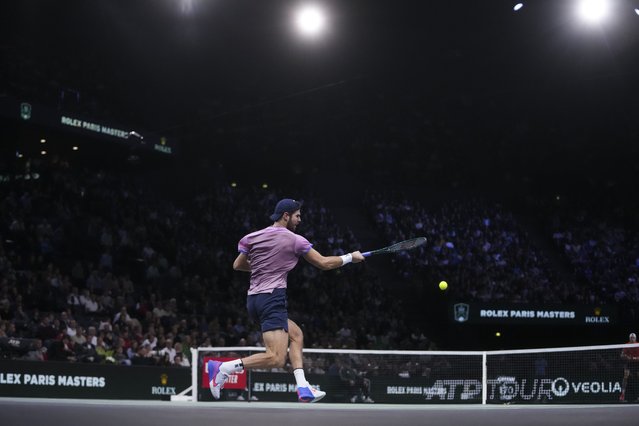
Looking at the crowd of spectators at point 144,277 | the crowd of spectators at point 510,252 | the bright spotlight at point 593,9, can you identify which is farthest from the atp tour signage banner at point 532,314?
the bright spotlight at point 593,9

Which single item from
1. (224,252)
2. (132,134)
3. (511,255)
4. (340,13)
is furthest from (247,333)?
(511,255)

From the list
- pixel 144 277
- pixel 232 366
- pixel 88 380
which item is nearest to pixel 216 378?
pixel 232 366

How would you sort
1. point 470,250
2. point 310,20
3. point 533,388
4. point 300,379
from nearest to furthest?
1. point 300,379
2. point 533,388
3. point 310,20
4. point 470,250

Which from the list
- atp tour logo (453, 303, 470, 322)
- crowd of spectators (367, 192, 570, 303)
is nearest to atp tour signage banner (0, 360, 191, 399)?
atp tour logo (453, 303, 470, 322)

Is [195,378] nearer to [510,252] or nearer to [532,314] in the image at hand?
[532,314]

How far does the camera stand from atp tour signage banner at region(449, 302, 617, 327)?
78.6 ft

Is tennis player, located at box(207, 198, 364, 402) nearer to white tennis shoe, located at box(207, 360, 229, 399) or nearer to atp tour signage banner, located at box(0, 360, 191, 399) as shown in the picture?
white tennis shoe, located at box(207, 360, 229, 399)

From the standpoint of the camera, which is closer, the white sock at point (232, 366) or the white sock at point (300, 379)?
the white sock at point (300, 379)

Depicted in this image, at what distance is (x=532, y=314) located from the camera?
24547mm

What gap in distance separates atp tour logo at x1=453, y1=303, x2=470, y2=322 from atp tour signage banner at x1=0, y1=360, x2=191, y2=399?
10387 mm

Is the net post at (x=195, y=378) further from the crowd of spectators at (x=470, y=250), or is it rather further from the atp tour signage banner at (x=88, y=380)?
the crowd of spectators at (x=470, y=250)

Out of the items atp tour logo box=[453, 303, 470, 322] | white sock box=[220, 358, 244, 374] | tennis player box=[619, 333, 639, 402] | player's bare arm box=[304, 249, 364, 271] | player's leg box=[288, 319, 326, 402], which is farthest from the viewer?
atp tour logo box=[453, 303, 470, 322]

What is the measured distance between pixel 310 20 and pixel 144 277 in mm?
8137

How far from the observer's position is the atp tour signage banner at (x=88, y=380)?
14062 mm
